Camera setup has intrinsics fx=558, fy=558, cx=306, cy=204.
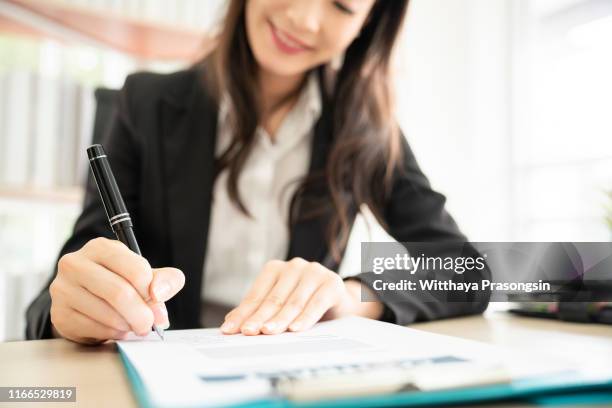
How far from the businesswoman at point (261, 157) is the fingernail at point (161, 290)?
376 millimetres

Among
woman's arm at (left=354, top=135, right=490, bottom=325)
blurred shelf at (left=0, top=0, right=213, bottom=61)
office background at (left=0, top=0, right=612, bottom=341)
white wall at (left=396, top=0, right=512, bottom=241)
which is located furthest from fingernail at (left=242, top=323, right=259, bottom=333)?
white wall at (left=396, top=0, right=512, bottom=241)

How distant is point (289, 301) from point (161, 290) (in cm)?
14

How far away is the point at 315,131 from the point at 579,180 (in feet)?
4.91

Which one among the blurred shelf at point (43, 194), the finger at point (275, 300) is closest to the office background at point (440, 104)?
the blurred shelf at point (43, 194)

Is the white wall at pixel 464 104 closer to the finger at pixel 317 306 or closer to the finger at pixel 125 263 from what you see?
the finger at pixel 317 306

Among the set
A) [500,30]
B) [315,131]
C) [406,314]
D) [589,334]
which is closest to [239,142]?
Result: [315,131]

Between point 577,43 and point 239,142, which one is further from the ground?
point 577,43

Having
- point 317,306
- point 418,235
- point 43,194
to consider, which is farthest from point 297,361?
point 43,194

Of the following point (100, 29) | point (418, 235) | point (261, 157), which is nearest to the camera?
point (418, 235)

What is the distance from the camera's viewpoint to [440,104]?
254 centimetres

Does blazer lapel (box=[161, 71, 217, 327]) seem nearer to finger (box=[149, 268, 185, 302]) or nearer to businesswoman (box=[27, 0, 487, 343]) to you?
businesswoman (box=[27, 0, 487, 343])

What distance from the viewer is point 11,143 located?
1308mm

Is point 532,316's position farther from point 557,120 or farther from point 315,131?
point 557,120

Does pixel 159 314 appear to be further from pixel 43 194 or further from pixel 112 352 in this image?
pixel 43 194
